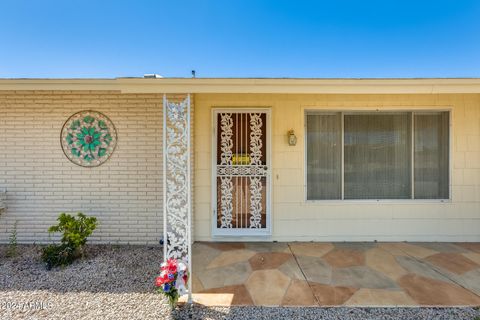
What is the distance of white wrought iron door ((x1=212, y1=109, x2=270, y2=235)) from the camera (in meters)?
4.29

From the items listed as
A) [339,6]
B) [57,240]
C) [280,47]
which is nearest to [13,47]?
[57,240]

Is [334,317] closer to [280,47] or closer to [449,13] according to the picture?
[280,47]

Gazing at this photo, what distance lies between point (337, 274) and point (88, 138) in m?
4.30

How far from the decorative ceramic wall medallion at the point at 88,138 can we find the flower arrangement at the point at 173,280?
2.57 metres

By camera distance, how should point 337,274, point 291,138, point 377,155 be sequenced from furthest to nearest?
1. point 377,155
2. point 291,138
3. point 337,274

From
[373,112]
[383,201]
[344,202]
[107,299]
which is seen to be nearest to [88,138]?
[107,299]

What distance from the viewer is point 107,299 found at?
264cm

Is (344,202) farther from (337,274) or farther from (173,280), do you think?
(173,280)

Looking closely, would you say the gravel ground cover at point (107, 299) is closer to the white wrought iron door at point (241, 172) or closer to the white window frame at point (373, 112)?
the white wrought iron door at point (241, 172)

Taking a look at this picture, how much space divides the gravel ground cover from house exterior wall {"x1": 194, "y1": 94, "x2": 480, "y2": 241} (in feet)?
4.73

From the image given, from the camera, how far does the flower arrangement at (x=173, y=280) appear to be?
91.4 inches

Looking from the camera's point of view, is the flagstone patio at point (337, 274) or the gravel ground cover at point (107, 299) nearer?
the gravel ground cover at point (107, 299)

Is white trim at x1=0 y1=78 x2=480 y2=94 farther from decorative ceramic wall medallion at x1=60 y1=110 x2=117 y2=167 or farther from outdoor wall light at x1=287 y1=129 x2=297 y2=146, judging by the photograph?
decorative ceramic wall medallion at x1=60 y1=110 x2=117 y2=167

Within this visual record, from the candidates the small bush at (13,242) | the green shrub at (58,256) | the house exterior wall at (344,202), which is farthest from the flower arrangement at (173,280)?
the small bush at (13,242)
